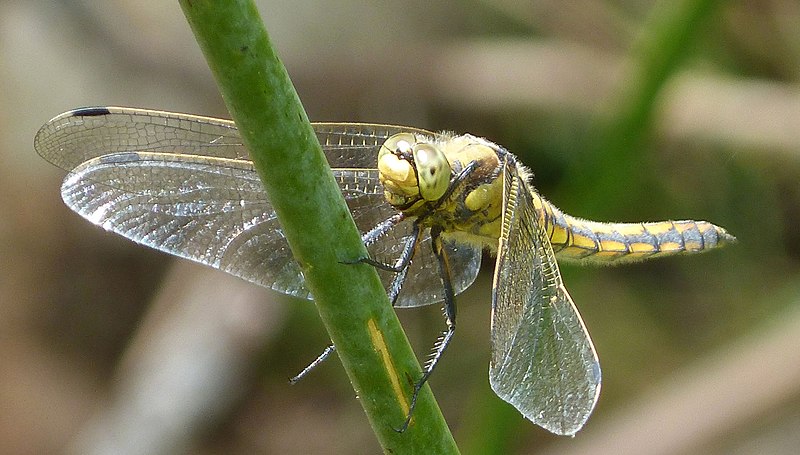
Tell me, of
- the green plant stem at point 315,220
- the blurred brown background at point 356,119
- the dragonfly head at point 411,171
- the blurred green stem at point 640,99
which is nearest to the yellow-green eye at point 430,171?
the dragonfly head at point 411,171

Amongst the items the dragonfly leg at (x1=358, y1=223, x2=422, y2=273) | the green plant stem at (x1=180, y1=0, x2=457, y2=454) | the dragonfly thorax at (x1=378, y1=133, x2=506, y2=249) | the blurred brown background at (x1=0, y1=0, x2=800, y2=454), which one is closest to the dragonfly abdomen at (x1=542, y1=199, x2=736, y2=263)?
the dragonfly thorax at (x1=378, y1=133, x2=506, y2=249)

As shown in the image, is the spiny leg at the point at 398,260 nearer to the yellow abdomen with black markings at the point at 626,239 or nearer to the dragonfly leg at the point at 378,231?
the dragonfly leg at the point at 378,231

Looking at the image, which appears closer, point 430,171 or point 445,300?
point 430,171

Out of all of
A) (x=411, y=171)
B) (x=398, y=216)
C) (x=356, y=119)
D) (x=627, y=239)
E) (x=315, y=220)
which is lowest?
(x=356, y=119)

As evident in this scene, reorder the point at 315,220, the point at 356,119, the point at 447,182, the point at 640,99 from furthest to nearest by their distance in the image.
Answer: the point at 356,119 → the point at 640,99 → the point at 447,182 → the point at 315,220

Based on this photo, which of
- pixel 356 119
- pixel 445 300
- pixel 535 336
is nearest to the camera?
pixel 535 336

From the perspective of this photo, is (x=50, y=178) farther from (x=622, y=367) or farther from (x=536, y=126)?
(x=622, y=367)

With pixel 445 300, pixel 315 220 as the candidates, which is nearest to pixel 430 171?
pixel 445 300

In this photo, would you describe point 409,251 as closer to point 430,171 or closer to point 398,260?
point 398,260

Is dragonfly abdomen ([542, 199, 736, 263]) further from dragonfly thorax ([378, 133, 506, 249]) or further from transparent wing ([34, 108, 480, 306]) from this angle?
transparent wing ([34, 108, 480, 306])
